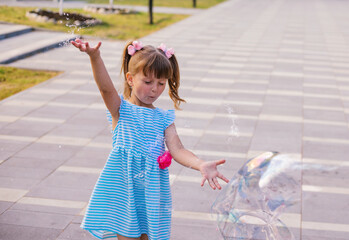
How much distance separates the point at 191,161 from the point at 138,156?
11.1 inches

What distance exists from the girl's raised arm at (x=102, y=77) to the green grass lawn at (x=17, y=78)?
18.3 feet

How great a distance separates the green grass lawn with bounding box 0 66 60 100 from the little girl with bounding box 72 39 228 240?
5.57 m

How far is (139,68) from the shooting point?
2654 millimetres

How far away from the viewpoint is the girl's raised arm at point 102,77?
7.97ft

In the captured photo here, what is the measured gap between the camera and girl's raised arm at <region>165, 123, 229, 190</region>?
94.6 inches

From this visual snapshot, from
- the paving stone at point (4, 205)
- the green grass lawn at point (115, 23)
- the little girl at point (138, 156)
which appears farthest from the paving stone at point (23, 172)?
the green grass lawn at point (115, 23)

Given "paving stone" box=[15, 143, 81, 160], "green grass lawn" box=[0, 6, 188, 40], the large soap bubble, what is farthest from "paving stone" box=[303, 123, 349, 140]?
"green grass lawn" box=[0, 6, 188, 40]

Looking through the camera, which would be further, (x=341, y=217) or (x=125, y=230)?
(x=341, y=217)

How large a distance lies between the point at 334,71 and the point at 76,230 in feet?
27.4

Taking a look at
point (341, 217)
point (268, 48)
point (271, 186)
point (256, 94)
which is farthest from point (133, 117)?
point (268, 48)

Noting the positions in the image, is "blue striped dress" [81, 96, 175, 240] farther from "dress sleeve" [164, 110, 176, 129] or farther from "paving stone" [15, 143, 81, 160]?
"paving stone" [15, 143, 81, 160]

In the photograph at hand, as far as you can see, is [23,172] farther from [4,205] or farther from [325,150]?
[325,150]

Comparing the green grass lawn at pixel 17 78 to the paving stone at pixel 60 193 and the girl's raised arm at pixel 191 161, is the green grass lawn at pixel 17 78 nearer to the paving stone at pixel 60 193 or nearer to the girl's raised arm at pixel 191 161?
the paving stone at pixel 60 193

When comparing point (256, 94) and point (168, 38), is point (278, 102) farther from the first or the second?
point (168, 38)
